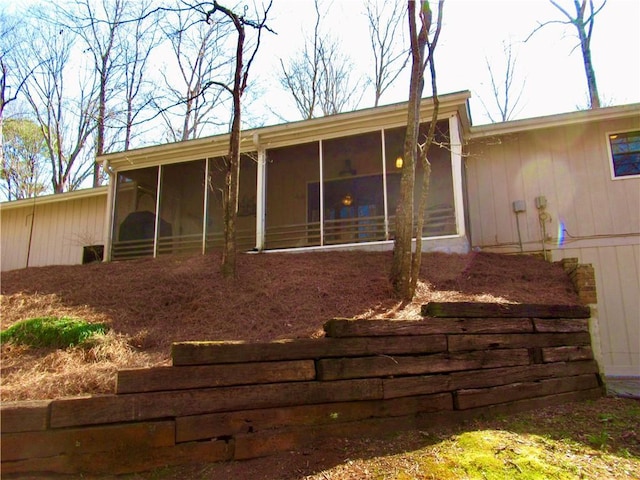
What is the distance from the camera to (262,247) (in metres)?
8.30

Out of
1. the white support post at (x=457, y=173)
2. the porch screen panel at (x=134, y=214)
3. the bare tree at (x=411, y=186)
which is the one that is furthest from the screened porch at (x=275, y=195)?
the bare tree at (x=411, y=186)

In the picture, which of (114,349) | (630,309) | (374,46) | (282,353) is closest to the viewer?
(282,353)

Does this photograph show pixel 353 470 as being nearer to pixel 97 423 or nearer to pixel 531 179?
pixel 97 423

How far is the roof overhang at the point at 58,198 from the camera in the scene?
10961 mm

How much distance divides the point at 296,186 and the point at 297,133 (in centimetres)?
232

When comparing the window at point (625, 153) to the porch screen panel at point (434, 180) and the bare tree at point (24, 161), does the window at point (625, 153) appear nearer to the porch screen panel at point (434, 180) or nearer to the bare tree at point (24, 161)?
the porch screen panel at point (434, 180)

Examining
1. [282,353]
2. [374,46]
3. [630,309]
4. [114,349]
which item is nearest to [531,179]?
[630,309]

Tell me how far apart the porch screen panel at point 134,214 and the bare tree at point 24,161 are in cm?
943

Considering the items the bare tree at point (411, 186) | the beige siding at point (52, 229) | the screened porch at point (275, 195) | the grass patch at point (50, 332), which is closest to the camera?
the grass patch at point (50, 332)

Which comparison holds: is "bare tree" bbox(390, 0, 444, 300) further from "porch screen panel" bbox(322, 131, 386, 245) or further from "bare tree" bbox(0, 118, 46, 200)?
"bare tree" bbox(0, 118, 46, 200)

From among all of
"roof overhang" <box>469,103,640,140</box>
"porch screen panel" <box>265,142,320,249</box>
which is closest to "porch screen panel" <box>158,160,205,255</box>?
"porch screen panel" <box>265,142,320,249</box>

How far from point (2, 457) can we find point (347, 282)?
13.3 ft

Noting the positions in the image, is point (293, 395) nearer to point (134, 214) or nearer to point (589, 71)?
point (134, 214)

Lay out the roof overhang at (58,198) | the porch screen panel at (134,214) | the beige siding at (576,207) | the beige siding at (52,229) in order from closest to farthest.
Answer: the beige siding at (576,207) → the porch screen panel at (134,214) → the roof overhang at (58,198) → the beige siding at (52,229)
